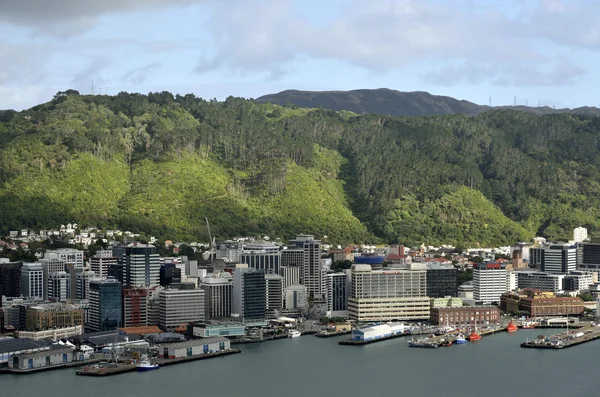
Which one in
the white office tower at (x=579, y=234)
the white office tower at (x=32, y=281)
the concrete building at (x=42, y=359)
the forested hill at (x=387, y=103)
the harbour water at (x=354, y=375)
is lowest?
the harbour water at (x=354, y=375)

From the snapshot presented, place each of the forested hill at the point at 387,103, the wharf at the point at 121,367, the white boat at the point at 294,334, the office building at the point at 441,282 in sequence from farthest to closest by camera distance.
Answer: the forested hill at the point at 387,103
the office building at the point at 441,282
the white boat at the point at 294,334
the wharf at the point at 121,367

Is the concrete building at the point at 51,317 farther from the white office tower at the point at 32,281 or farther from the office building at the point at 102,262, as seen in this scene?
the office building at the point at 102,262

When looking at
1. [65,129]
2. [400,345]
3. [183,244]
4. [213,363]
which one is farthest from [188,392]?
[65,129]

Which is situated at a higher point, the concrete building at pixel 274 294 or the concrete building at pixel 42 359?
the concrete building at pixel 274 294

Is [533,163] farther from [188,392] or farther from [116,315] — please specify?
[188,392]

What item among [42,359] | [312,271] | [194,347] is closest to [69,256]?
[312,271]

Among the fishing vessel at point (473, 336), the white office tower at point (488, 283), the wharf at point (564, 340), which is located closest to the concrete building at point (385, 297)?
the fishing vessel at point (473, 336)
